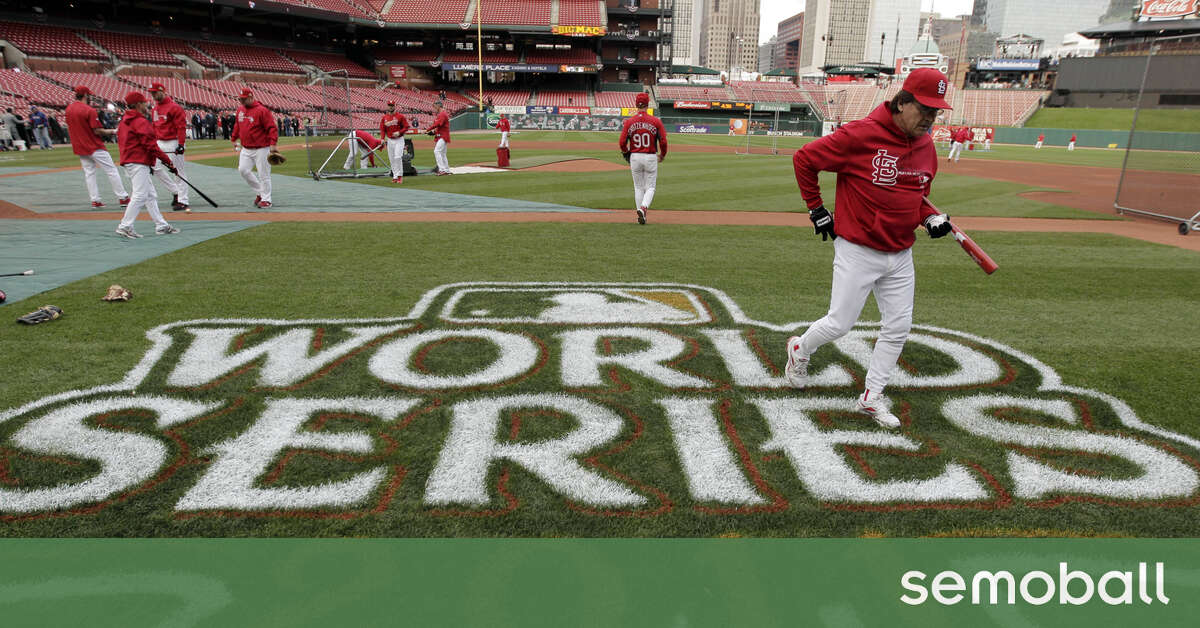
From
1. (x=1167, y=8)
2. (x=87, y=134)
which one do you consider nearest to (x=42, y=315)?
(x=87, y=134)

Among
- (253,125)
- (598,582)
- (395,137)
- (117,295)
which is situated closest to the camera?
(598,582)

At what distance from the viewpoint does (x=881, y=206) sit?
12.6 ft

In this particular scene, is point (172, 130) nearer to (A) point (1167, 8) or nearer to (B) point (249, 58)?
(B) point (249, 58)

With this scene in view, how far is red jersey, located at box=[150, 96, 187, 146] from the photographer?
12383mm

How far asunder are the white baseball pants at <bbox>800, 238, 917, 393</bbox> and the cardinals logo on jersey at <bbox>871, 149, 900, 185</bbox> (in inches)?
16.2

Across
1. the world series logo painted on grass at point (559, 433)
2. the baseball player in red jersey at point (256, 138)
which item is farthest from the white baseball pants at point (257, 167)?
the world series logo painted on grass at point (559, 433)

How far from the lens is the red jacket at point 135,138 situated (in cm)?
938

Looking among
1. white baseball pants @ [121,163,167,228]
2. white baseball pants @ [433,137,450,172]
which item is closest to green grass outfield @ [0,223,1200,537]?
white baseball pants @ [121,163,167,228]

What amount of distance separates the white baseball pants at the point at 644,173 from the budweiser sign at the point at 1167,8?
7769 cm

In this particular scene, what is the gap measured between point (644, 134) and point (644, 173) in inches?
33.6

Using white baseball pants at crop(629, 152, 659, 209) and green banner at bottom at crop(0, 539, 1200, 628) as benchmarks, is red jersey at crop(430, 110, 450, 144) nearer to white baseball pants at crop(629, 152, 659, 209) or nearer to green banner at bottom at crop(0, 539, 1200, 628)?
white baseball pants at crop(629, 152, 659, 209)

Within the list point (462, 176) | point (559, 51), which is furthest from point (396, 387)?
point (559, 51)

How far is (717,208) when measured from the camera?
1367cm

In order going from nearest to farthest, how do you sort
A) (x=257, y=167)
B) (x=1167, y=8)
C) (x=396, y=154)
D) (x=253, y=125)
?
(x=253, y=125), (x=257, y=167), (x=396, y=154), (x=1167, y=8)
